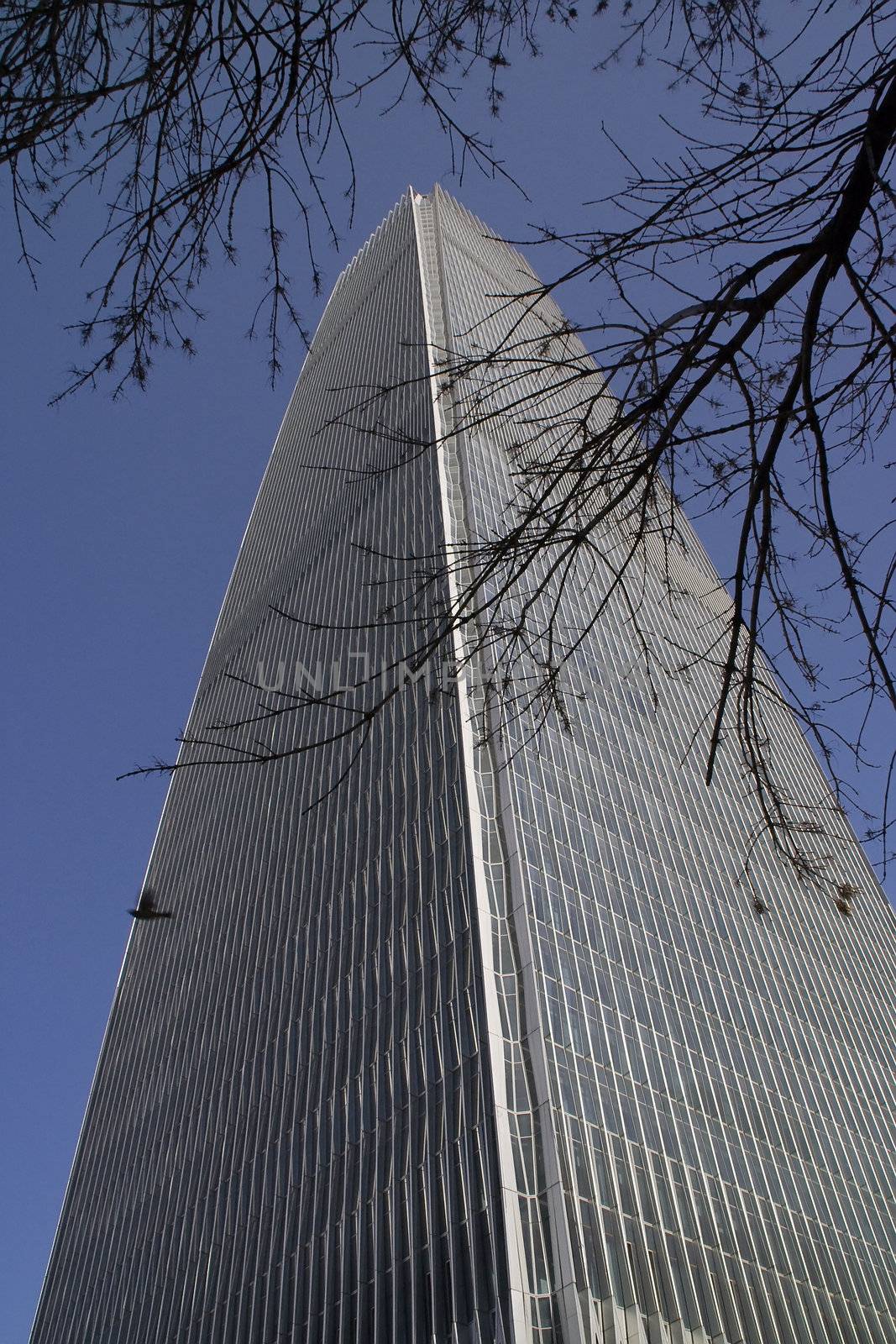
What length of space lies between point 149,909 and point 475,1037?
99.7 ft

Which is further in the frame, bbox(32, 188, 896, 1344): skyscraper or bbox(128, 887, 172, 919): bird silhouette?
bbox(128, 887, 172, 919): bird silhouette

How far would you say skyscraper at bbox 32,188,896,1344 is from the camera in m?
19.1

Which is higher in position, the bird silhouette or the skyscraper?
the bird silhouette

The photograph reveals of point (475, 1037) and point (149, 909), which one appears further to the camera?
point (149, 909)

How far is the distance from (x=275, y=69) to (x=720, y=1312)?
851 inches

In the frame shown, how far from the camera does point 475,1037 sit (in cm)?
2153

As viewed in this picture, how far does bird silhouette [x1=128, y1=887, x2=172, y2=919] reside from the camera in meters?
47.0

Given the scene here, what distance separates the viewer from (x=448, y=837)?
26969 millimetres

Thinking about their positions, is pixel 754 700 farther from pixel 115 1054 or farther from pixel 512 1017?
pixel 115 1054

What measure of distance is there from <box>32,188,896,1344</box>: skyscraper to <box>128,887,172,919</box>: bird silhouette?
745 millimetres

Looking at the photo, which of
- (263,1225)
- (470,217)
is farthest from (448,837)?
(470,217)

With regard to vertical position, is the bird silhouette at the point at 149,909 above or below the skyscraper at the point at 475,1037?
above

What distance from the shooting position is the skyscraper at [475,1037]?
19078mm

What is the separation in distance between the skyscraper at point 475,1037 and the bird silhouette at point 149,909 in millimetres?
745
